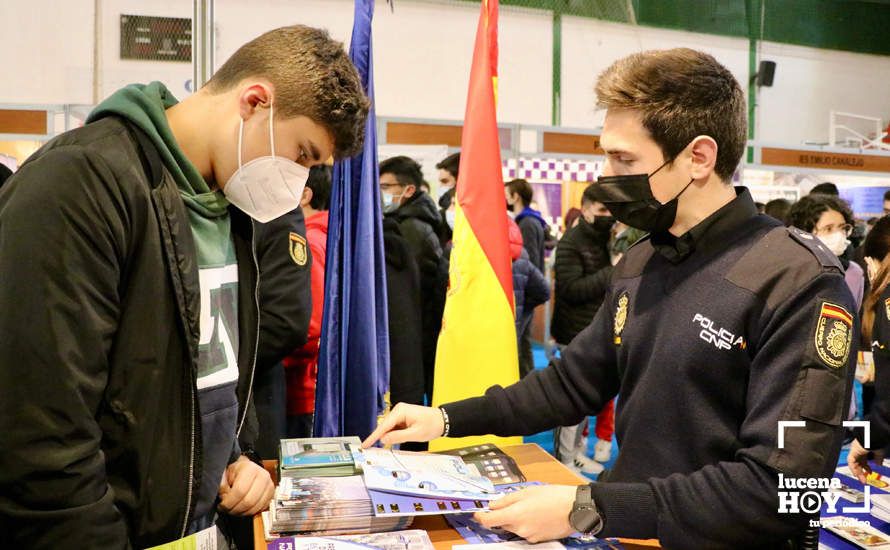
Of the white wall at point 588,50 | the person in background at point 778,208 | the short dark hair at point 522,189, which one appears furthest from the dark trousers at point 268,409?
the white wall at point 588,50

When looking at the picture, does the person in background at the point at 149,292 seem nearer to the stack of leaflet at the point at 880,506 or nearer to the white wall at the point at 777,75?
the stack of leaflet at the point at 880,506

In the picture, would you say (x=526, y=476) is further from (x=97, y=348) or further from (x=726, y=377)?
(x=97, y=348)

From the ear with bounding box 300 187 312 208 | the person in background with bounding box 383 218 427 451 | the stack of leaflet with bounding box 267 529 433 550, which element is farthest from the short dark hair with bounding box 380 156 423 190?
the stack of leaflet with bounding box 267 529 433 550

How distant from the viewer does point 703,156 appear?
4.19 ft

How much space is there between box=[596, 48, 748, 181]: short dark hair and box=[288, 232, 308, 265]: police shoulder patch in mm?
1154

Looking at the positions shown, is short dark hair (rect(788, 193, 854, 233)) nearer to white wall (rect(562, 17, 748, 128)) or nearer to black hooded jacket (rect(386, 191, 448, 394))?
black hooded jacket (rect(386, 191, 448, 394))

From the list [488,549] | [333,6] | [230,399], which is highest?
[333,6]

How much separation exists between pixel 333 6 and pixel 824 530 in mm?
8802

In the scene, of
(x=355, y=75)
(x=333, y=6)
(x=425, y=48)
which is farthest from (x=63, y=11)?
(x=355, y=75)

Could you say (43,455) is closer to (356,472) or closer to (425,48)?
(356,472)

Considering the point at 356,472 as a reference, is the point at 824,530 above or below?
below

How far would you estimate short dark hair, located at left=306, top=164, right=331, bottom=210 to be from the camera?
2.67 m

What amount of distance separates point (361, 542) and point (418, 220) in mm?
2415

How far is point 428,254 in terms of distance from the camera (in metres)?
3.48
